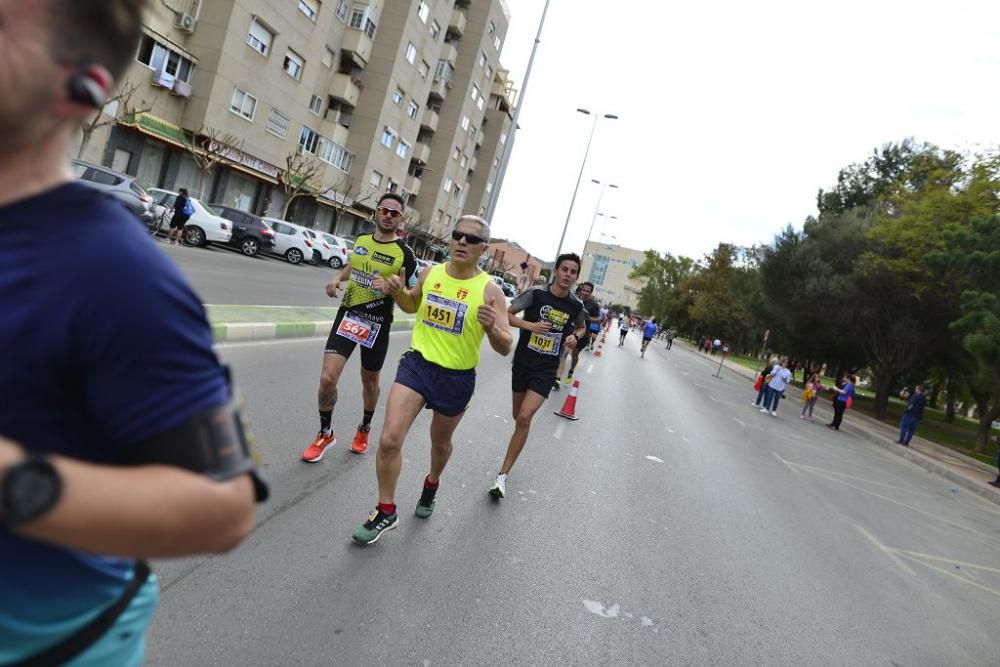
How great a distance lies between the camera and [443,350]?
4.24 metres

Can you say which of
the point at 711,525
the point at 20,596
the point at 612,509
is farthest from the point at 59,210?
the point at 711,525

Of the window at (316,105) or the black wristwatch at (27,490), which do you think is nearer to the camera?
the black wristwatch at (27,490)

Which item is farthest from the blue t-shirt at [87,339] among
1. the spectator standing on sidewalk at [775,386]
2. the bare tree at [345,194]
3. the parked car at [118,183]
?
the bare tree at [345,194]

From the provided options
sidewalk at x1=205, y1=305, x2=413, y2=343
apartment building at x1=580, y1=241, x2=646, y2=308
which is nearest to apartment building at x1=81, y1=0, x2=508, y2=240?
sidewalk at x1=205, y1=305, x2=413, y2=343

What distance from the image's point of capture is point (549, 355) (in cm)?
597

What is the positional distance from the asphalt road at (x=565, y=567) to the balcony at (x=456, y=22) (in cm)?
4842

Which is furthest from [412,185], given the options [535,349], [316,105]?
[535,349]

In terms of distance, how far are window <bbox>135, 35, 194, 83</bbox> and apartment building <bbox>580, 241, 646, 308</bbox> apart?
140 meters

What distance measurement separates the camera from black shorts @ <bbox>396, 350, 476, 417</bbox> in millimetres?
4176

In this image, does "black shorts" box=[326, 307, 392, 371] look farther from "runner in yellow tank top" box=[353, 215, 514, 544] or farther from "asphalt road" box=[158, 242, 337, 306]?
"asphalt road" box=[158, 242, 337, 306]

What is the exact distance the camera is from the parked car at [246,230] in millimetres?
23922

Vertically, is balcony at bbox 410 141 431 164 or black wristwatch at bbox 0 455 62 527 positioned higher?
balcony at bbox 410 141 431 164

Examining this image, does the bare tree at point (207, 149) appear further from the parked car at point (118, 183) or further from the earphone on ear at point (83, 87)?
the earphone on ear at point (83, 87)

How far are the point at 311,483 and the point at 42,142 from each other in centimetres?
434
